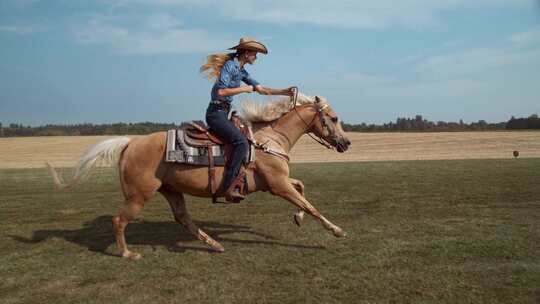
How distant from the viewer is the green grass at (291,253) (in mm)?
4594

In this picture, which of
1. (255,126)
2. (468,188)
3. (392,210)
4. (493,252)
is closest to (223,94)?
(255,126)

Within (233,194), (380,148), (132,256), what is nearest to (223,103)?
(233,194)

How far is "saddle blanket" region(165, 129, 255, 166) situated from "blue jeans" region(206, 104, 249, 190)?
120mm

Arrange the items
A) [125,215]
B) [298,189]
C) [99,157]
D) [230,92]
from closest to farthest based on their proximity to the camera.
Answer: [230,92], [125,215], [99,157], [298,189]

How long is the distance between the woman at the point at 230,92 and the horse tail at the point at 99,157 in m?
1.55

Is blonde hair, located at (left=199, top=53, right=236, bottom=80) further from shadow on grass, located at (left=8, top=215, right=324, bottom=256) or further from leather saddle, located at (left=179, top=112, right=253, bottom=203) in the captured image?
shadow on grass, located at (left=8, top=215, right=324, bottom=256)

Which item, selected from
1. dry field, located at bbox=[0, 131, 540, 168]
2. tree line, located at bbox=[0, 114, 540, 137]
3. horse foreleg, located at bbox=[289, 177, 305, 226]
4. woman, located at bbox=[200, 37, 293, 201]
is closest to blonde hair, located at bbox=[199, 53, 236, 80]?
woman, located at bbox=[200, 37, 293, 201]

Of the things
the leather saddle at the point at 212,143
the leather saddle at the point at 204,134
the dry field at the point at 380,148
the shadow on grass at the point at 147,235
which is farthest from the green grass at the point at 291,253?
the dry field at the point at 380,148

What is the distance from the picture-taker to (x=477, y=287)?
448 centimetres

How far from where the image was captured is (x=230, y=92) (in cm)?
592

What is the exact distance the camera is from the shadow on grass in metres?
6.81

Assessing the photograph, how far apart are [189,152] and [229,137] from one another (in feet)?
2.07

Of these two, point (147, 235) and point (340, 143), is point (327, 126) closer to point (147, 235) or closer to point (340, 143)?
point (340, 143)

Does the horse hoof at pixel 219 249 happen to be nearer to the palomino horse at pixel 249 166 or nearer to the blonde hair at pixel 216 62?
the palomino horse at pixel 249 166
